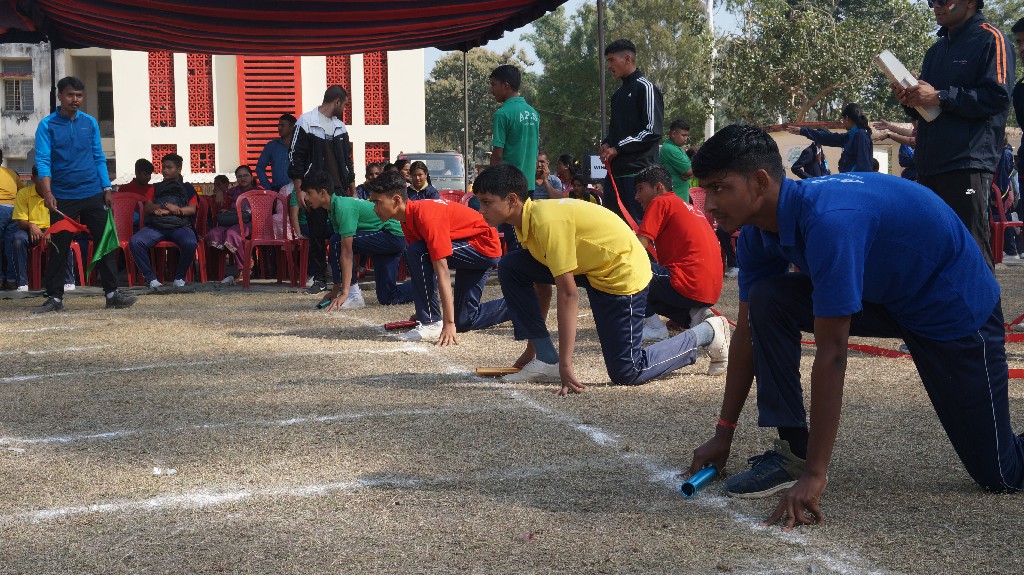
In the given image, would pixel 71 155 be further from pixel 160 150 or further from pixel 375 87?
pixel 160 150

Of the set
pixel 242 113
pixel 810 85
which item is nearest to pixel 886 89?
pixel 810 85

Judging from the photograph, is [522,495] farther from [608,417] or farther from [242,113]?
[242,113]

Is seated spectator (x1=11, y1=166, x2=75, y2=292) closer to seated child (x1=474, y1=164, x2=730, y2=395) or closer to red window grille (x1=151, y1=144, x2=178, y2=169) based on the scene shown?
seated child (x1=474, y1=164, x2=730, y2=395)

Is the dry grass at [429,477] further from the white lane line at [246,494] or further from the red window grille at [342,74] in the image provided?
the red window grille at [342,74]

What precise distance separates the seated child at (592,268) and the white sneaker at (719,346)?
0.15 m

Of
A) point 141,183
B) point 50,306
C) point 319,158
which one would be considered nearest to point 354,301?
point 319,158

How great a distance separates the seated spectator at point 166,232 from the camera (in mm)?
11336

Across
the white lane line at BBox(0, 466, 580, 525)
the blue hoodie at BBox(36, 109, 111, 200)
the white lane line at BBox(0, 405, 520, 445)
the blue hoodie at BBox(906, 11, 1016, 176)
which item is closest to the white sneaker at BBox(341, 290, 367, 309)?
the blue hoodie at BBox(36, 109, 111, 200)

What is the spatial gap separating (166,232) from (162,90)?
17.3 m

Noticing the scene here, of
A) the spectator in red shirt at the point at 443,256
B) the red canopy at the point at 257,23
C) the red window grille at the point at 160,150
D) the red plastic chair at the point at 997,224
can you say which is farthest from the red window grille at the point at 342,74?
the spectator in red shirt at the point at 443,256

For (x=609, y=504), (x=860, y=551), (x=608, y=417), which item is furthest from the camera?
(x=608, y=417)

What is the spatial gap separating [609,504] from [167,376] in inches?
136

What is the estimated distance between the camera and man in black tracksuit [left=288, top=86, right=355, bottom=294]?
10664mm

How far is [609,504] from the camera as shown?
3.43 metres
